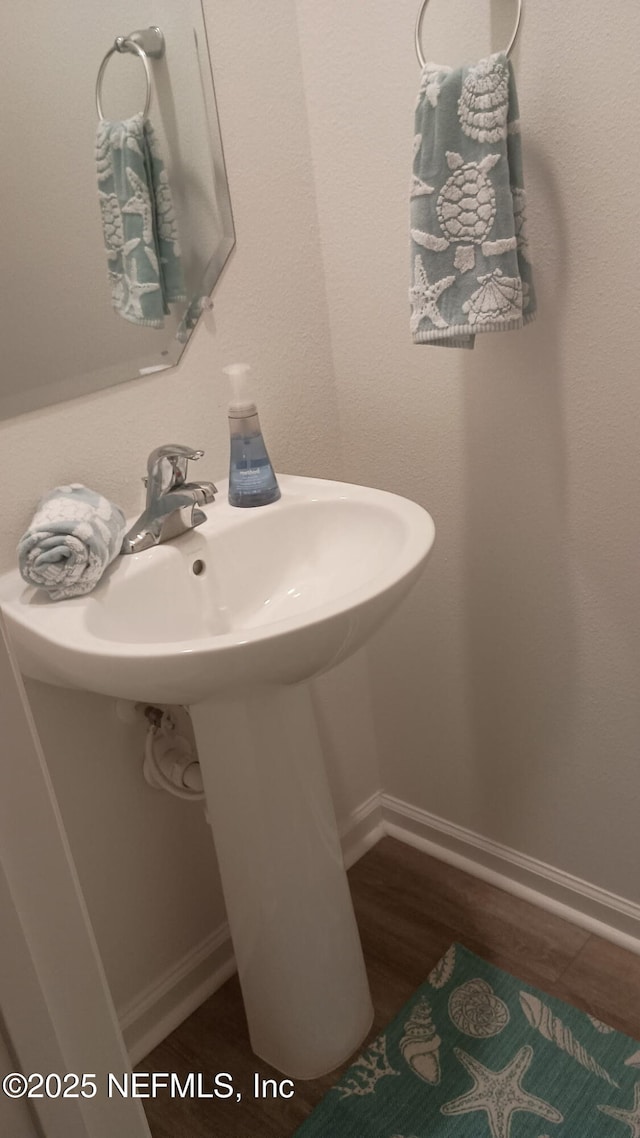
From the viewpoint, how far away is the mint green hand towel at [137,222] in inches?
49.1

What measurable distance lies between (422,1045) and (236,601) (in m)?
0.77

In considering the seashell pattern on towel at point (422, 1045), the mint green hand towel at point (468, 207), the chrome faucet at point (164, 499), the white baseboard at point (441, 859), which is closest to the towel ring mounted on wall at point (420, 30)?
the mint green hand towel at point (468, 207)

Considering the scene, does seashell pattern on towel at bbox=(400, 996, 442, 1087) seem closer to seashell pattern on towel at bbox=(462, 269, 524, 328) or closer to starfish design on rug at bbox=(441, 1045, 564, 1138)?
starfish design on rug at bbox=(441, 1045, 564, 1138)

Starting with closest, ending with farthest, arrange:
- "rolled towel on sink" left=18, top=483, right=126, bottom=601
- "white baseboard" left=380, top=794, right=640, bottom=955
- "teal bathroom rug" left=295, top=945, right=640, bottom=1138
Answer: "rolled towel on sink" left=18, top=483, right=126, bottom=601 → "teal bathroom rug" left=295, top=945, right=640, bottom=1138 → "white baseboard" left=380, top=794, right=640, bottom=955

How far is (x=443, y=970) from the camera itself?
159 cm

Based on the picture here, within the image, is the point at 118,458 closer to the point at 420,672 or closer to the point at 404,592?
the point at 404,592

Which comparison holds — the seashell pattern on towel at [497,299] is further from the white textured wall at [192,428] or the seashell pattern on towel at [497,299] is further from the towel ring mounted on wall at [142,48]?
the towel ring mounted on wall at [142,48]

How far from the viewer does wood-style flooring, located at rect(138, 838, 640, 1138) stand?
1.41 meters

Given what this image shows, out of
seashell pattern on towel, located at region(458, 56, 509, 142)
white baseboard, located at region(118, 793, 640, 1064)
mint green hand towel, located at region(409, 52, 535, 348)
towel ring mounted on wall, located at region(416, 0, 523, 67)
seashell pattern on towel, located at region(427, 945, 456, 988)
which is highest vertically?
towel ring mounted on wall, located at region(416, 0, 523, 67)

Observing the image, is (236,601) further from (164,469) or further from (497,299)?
(497,299)

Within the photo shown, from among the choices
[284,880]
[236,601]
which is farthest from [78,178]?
[284,880]

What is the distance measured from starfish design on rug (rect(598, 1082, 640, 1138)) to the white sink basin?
2.67 feet

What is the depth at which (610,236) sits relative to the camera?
1211mm

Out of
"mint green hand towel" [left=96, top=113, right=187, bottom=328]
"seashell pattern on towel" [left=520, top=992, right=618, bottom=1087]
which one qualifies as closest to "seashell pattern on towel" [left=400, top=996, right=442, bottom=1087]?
"seashell pattern on towel" [left=520, top=992, right=618, bottom=1087]
